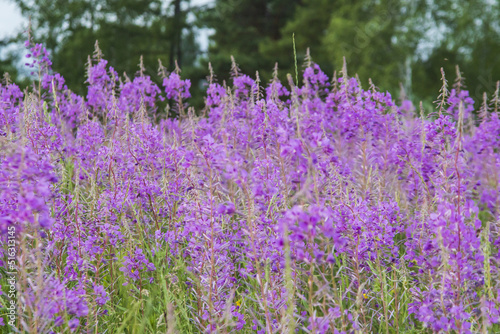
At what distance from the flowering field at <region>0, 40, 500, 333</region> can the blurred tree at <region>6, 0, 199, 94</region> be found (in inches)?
517

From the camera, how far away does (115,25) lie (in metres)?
17.8

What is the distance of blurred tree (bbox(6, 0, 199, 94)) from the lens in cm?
1742

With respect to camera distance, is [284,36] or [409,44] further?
[284,36]

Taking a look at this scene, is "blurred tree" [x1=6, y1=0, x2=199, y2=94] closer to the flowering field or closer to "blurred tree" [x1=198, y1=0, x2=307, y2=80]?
"blurred tree" [x1=198, y1=0, x2=307, y2=80]

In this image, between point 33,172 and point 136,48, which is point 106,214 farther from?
point 136,48

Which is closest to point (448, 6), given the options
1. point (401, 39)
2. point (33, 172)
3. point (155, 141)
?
point (401, 39)

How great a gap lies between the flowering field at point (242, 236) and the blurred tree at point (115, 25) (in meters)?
13.1

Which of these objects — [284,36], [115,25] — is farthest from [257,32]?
[115,25]

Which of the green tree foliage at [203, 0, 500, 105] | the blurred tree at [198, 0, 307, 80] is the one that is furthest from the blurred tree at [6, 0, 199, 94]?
the blurred tree at [198, 0, 307, 80]

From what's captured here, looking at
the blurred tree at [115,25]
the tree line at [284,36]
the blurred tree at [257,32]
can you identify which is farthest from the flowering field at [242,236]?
the blurred tree at [257,32]

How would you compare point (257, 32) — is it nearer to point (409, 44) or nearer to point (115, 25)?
point (409, 44)

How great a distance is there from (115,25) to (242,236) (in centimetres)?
1594

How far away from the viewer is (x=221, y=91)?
5.55 meters

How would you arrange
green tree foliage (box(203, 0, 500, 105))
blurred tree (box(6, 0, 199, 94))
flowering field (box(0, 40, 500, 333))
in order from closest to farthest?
flowering field (box(0, 40, 500, 333)) → blurred tree (box(6, 0, 199, 94)) → green tree foliage (box(203, 0, 500, 105))
